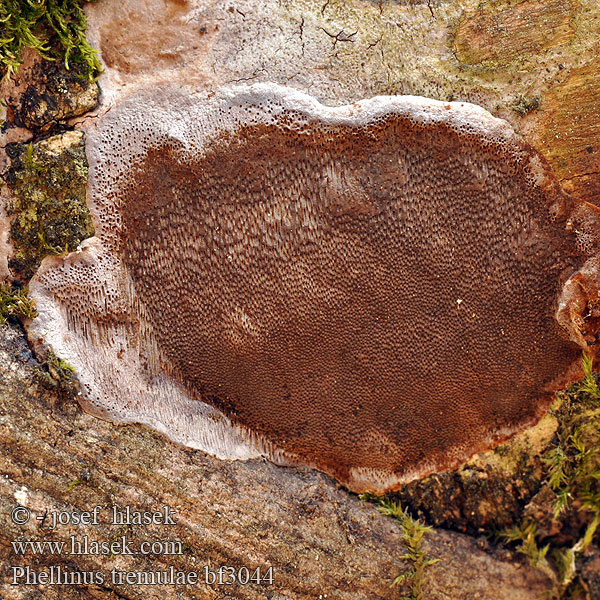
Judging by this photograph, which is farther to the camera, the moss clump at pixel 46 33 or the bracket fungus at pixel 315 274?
the bracket fungus at pixel 315 274

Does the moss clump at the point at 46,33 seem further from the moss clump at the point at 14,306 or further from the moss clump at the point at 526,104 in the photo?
the moss clump at the point at 526,104

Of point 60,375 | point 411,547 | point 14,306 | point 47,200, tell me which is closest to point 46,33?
point 47,200

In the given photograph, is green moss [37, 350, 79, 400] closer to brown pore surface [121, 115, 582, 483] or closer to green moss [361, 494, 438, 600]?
brown pore surface [121, 115, 582, 483]

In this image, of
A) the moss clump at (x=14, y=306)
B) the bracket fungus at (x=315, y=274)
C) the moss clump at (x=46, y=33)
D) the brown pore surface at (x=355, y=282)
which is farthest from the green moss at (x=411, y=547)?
the moss clump at (x=46, y=33)

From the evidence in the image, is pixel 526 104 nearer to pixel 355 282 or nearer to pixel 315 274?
pixel 355 282

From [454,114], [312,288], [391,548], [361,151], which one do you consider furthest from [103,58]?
[391,548]

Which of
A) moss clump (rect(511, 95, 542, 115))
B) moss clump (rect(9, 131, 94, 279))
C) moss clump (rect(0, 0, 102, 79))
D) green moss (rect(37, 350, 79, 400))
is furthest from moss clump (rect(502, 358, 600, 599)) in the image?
moss clump (rect(0, 0, 102, 79))

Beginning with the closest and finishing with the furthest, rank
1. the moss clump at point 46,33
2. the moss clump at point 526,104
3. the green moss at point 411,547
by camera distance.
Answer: the moss clump at point 46,33 < the moss clump at point 526,104 < the green moss at point 411,547
